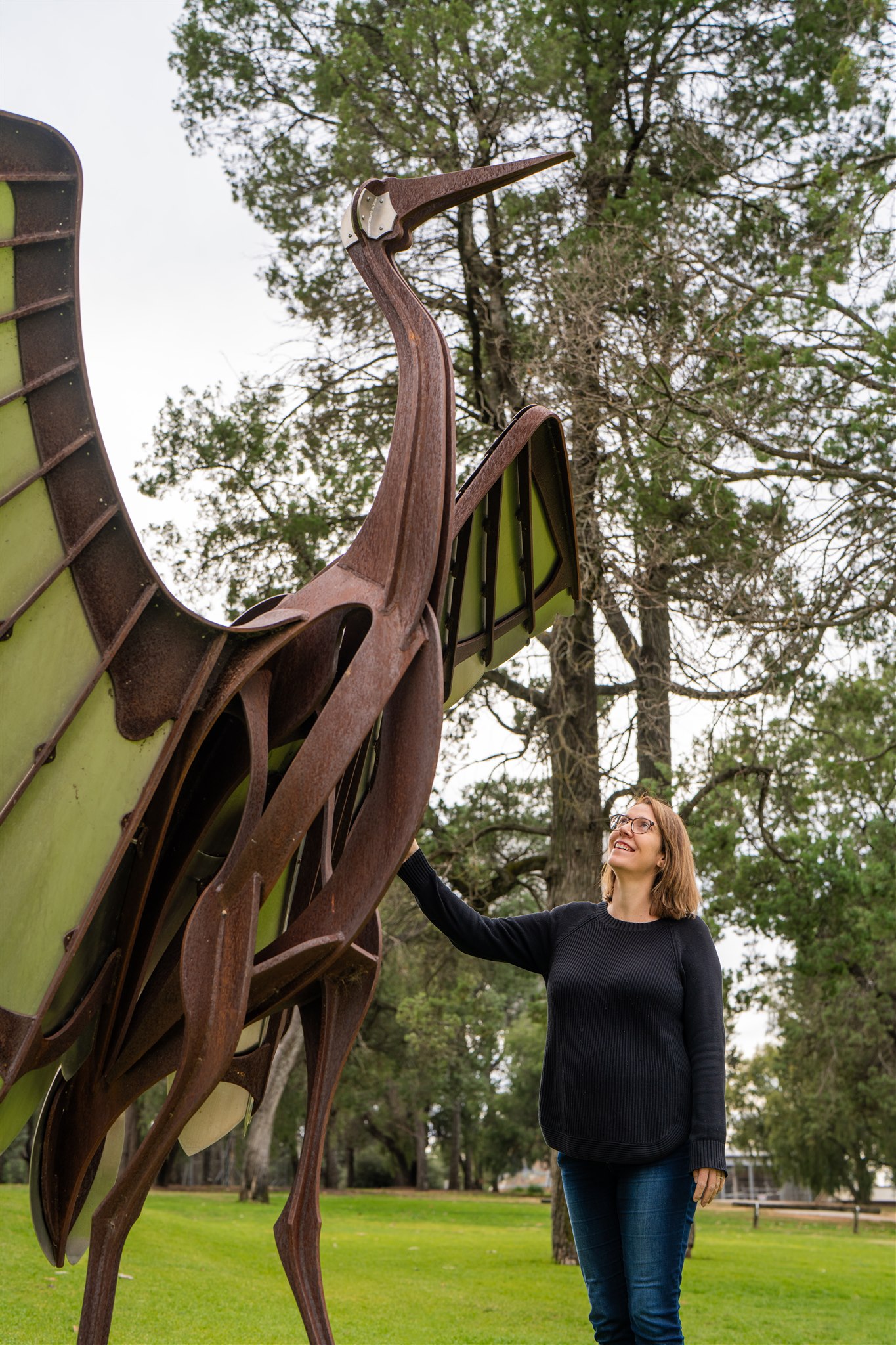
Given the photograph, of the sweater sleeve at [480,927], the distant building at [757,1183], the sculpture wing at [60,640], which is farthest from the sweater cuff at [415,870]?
the distant building at [757,1183]

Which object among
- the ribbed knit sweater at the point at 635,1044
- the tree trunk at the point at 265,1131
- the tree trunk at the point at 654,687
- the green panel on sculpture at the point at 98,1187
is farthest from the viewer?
the tree trunk at the point at 265,1131

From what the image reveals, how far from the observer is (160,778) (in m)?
3.11

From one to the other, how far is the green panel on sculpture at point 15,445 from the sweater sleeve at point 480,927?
4.81 ft

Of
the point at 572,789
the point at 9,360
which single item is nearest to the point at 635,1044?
the point at 9,360

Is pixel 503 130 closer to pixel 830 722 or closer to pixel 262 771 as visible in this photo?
pixel 830 722

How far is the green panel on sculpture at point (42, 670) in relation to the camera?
300cm

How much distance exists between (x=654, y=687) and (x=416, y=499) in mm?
7406

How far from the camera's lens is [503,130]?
10734mm

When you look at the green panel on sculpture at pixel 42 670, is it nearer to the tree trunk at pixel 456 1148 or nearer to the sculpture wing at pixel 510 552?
the sculpture wing at pixel 510 552

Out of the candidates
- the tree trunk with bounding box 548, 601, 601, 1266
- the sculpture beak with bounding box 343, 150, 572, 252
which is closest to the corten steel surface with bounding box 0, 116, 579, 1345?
the sculpture beak with bounding box 343, 150, 572, 252

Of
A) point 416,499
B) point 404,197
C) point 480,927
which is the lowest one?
point 480,927

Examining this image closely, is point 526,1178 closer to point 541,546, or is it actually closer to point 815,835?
point 815,835

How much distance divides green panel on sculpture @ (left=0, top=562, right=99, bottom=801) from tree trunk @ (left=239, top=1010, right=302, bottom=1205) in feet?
46.6

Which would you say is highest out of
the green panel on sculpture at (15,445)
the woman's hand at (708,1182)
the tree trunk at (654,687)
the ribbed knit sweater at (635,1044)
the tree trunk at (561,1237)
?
the tree trunk at (654,687)
